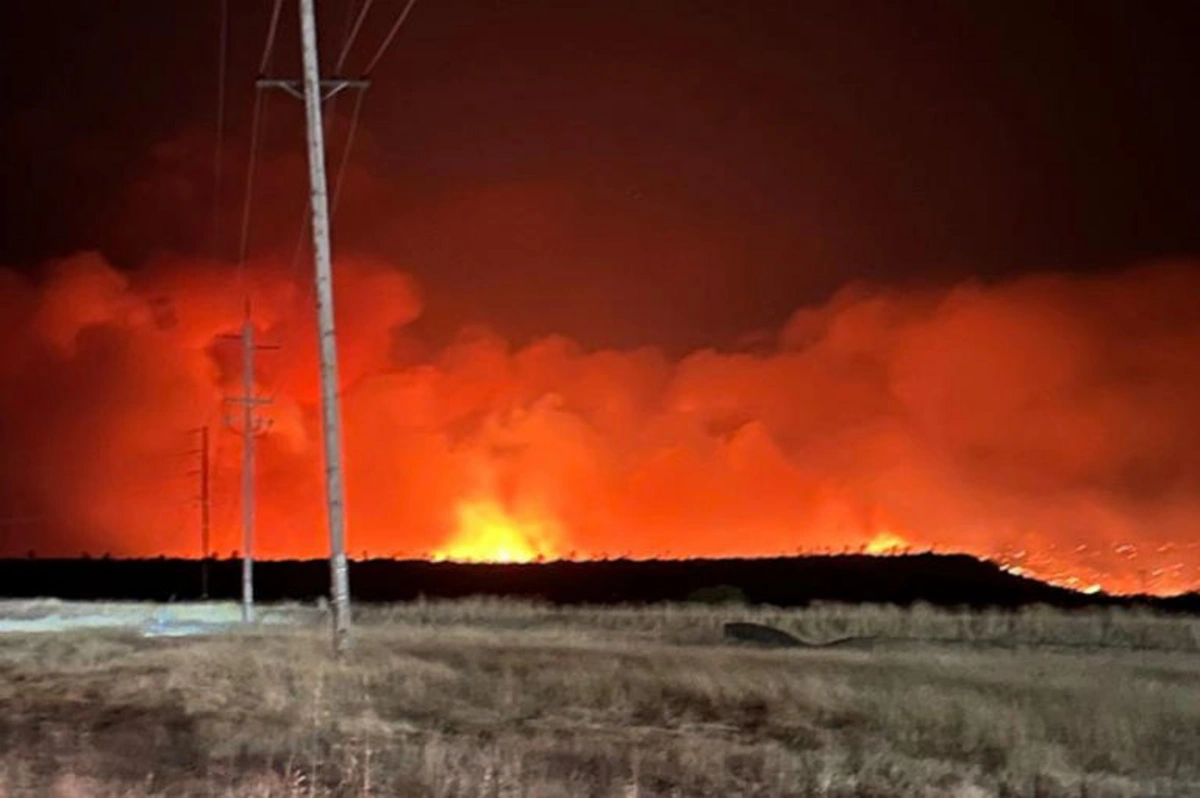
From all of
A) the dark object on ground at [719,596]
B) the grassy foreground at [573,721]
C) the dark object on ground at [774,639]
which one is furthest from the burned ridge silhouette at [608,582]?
the grassy foreground at [573,721]

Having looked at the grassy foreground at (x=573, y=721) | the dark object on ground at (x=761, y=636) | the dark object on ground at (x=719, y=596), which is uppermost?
the dark object on ground at (x=719, y=596)

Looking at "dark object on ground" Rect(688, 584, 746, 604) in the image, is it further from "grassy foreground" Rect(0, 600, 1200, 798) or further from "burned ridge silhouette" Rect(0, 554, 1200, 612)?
"grassy foreground" Rect(0, 600, 1200, 798)

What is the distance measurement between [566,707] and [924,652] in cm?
1893

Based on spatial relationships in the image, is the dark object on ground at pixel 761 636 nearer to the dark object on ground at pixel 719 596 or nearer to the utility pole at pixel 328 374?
the utility pole at pixel 328 374

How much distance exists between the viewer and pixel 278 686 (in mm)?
22375

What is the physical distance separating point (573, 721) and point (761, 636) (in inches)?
996

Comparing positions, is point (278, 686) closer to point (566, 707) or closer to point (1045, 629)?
point (566, 707)

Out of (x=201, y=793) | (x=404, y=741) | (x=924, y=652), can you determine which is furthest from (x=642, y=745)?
(x=924, y=652)

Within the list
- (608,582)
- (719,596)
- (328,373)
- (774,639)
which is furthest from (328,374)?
(608,582)

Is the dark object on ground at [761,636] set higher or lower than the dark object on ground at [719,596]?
lower

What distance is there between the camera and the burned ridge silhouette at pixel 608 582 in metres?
84.1

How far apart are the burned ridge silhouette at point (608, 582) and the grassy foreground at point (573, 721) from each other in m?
44.5

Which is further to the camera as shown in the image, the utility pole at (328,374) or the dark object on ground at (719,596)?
the dark object on ground at (719,596)

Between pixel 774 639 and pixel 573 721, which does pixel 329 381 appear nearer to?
pixel 573 721
